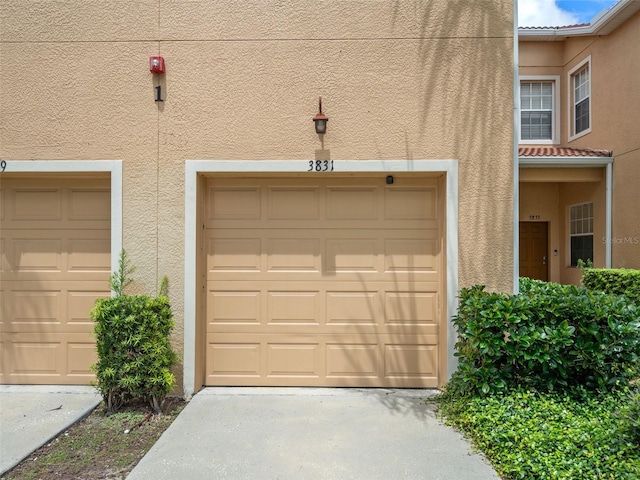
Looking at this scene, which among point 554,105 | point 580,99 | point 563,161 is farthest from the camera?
point 554,105


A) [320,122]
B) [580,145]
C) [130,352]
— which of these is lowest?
[130,352]

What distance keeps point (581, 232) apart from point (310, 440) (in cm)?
982

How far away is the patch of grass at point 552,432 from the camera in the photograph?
3018 millimetres

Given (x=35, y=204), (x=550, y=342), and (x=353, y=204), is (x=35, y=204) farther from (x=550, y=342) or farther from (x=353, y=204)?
(x=550, y=342)

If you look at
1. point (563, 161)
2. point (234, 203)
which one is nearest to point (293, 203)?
point (234, 203)

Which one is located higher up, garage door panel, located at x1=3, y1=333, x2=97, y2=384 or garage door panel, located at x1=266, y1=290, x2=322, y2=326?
garage door panel, located at x1=266, y1=290, x2=322, y2=326

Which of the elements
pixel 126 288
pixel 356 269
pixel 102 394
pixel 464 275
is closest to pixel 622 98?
pixel 464 275

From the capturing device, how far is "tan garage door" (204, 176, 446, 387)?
4883mm

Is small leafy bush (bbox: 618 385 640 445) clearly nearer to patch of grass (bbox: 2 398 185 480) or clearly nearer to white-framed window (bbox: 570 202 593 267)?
patch of grass (bbox: 2 398 185 480)

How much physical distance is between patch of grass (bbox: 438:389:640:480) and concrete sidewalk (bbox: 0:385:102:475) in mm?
3667

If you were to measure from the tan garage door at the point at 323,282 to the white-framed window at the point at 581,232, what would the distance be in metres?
7.49

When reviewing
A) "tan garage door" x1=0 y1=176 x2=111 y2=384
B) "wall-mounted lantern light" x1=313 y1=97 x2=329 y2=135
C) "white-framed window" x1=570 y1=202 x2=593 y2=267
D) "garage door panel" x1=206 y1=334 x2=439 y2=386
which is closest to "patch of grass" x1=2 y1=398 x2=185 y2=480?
"garage door panel" x1=206 y1=334 x2=439 y2=386

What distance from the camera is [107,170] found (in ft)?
15.4

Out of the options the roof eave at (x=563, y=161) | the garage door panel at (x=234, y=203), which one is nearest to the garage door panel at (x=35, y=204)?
the garage door panel at (x=234, y=203)
